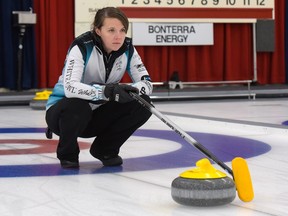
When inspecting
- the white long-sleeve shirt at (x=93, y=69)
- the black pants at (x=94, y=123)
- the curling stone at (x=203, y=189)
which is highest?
the white long-sleeve shirt at (x=93, y=69)

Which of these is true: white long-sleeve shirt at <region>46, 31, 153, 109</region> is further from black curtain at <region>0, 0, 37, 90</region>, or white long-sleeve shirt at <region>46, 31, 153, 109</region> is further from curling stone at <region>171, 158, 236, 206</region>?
black curtain at <region>0, 0, 37, 90</region>

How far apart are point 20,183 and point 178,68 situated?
20.0 feet

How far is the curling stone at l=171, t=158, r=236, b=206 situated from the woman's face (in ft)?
2.39

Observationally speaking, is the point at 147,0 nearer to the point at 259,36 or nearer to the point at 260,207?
the point at 259,36

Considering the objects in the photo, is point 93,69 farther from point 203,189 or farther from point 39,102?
point 39,102

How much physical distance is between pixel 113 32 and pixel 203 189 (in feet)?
2.70

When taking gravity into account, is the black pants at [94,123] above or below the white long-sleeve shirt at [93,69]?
below

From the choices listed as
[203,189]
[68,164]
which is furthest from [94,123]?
[203,189]

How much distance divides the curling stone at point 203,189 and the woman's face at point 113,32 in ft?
2.39

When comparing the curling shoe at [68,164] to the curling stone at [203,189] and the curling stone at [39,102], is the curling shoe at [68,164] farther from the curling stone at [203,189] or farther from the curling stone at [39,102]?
the curling stone at [39,102]

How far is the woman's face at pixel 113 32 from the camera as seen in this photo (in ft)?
7.65

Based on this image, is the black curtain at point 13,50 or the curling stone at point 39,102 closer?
the curling stone at point 39,102

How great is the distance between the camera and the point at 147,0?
7891 mm

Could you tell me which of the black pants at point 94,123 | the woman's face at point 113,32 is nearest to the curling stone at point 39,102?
the black pants at point 94,123
